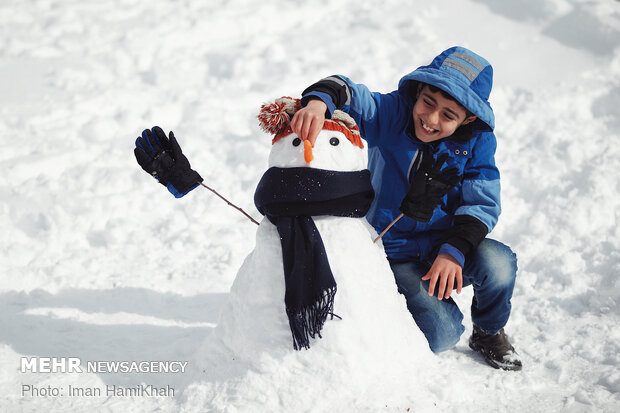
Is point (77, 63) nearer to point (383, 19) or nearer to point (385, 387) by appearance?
point (383, 19)

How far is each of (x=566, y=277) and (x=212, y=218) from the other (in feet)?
5.92

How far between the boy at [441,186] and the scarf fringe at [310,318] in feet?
1.21

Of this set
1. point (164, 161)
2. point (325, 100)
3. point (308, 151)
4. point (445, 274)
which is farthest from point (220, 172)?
point (445, 274)

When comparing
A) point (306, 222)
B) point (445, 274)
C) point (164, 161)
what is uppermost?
point (164, 161)

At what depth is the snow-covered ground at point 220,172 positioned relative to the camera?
6.12ft

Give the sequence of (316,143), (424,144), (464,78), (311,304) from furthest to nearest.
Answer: (424,144) → (464,78) → (316,143) → (311,304)

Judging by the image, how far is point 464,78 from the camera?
5.62ft

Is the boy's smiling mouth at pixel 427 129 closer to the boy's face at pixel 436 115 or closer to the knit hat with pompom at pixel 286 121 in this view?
the boy's face at pixel 436 115

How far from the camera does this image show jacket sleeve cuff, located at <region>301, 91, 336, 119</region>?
1628 millimetres

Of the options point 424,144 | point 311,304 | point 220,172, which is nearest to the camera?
point 311,304

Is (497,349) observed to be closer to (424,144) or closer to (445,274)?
(445,274)

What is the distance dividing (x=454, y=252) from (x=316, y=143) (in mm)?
555

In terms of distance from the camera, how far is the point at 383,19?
5.07 m

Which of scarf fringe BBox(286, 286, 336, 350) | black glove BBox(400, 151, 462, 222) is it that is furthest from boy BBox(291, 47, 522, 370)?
scarf fringe BBox(286, 286, 336, 350)
